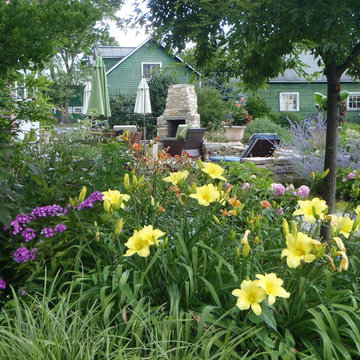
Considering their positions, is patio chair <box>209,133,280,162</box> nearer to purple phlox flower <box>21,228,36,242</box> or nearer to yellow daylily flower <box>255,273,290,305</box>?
purple phlox flower <box>21,228,36,242</box>

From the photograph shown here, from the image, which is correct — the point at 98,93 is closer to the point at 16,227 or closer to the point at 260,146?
the point at 260,146

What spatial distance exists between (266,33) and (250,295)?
4.84 feet

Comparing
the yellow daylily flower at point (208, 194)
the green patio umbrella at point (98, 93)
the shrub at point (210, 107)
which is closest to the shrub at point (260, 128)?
the shrub at point (210, 107)

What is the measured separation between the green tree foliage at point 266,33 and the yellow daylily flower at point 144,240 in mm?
981

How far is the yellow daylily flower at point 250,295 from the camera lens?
5.60ft

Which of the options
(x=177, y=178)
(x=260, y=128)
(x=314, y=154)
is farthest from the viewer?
(x=260, y=128)

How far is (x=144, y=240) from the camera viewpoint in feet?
6.49

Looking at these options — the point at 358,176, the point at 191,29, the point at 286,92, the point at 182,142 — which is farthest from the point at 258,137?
the point at 286,92

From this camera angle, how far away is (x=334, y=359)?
5.87 ft

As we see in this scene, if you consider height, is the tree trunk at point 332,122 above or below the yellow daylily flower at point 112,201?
above

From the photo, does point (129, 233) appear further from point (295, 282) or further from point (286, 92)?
point (286, 92)

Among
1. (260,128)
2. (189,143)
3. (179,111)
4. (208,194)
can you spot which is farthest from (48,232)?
(179,111)

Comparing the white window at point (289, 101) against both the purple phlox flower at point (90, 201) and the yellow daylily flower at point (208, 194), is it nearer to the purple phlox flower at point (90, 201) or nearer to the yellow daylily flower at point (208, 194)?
the purple phlox flower at point (90, 201)

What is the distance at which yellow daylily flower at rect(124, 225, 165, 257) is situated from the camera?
1.96m
